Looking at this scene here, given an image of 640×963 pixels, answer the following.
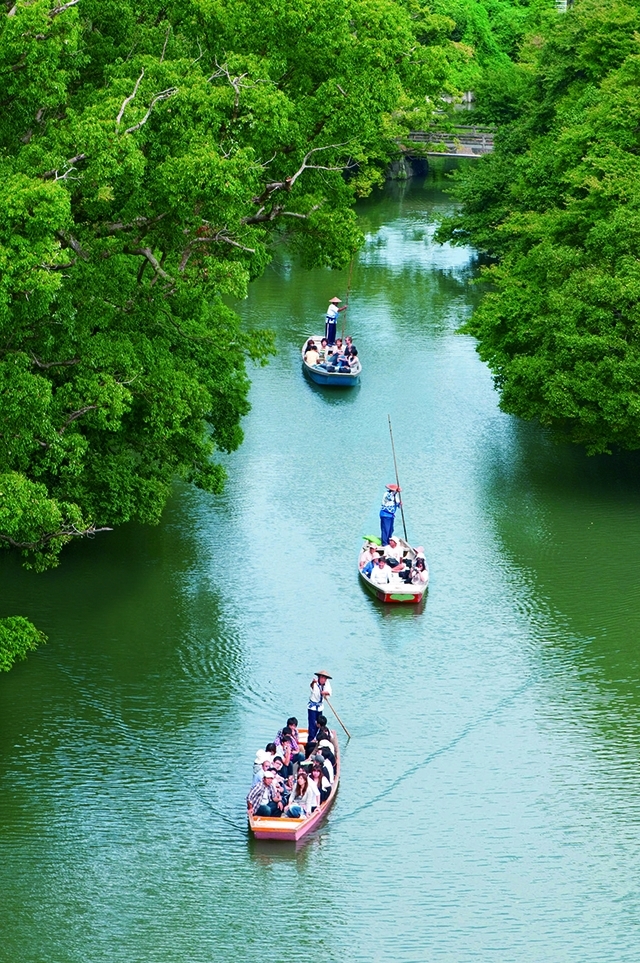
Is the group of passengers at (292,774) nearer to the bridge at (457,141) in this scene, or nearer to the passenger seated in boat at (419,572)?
the passenger seated in boat at (419,572)

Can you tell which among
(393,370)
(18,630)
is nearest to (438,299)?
(393,370)

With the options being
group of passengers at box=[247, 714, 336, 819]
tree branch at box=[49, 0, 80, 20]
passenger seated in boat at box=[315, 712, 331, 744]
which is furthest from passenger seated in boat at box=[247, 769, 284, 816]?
tree branch at box=[49, 0, 80, 20]

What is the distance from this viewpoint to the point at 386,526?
32.1 metres

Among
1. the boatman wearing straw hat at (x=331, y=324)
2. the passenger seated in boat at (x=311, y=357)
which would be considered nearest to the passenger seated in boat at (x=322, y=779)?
the passenger seated in boat at (x=311, y=357)

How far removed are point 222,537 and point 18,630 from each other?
7607 mm

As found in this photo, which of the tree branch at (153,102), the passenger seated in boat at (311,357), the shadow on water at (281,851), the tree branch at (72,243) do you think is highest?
the tree branch at (153,102)

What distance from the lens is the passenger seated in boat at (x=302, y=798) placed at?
22.5 m

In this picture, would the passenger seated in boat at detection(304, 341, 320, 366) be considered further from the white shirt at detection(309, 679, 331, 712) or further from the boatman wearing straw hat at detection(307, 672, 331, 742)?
the white shirt at detection(309, 679, 331, 712)

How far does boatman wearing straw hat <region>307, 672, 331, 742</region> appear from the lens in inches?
972

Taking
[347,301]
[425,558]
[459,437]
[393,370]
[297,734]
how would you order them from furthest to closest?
[347,301], [393,370], [459,437], [425,558], [297,734]

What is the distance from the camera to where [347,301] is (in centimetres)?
5112

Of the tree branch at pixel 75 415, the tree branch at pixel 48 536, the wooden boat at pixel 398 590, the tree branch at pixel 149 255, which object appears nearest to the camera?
the tree branch at pixel 48 536

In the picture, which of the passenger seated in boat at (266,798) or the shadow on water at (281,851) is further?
the passenger seated in boat at (266,798)

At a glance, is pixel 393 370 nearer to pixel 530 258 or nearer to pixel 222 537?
pixel 530 258
